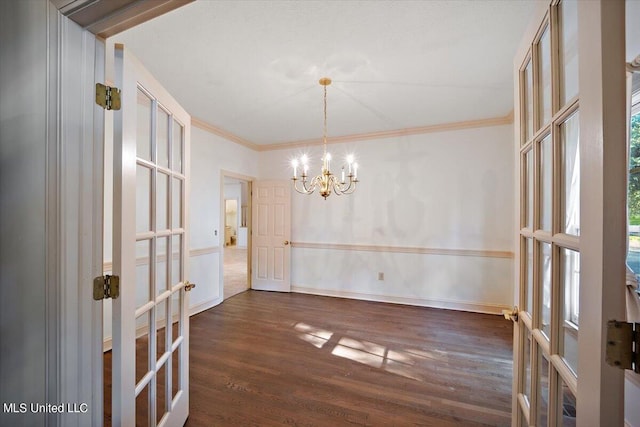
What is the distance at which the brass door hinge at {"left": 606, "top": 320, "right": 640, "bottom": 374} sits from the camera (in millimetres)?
504

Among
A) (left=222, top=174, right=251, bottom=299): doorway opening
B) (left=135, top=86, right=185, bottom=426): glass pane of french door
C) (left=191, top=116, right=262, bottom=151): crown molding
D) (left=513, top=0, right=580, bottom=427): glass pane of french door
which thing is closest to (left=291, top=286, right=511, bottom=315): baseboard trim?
(left=222, top=174, right=251, bottom=299): doorway opening

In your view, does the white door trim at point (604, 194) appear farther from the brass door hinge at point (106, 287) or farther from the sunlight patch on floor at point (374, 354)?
the sunlight patch on floor at point (374, 354)

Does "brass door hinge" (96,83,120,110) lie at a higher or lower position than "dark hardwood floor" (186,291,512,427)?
higher

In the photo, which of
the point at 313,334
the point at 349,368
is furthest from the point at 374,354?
the point at 313,334

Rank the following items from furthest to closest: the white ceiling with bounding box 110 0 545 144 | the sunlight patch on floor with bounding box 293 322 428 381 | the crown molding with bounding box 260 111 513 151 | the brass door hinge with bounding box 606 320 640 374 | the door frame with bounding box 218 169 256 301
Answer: the door frame with bounding box 218 169 256 301 < the crown molding with bounding box 260 111 513 151 < the sunlight patch on floor with bounding box 293 322 428 381 < the white ceiling with bounding box 110 0 545 144 < the brass door hinge with bounding box 606 320 640 374

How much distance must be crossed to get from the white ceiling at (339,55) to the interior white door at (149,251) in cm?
80

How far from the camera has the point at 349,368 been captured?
221 centimetres

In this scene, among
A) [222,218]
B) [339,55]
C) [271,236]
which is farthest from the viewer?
[271,236]

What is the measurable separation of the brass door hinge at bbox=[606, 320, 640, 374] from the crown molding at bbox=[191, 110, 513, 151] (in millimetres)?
3554

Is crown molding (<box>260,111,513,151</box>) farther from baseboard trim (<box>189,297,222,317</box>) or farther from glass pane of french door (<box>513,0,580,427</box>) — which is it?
glass pane of french door (<box>513,0,580,427</box>)

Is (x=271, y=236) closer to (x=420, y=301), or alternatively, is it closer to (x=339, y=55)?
(x=420, y=301)

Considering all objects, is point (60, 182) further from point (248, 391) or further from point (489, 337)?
point (489, 337)

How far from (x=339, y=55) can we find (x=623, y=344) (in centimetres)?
224

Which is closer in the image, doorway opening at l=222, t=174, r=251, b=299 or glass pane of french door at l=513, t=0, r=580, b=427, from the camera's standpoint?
glass pane of french door at l=513, t=0, r=580, b=427
